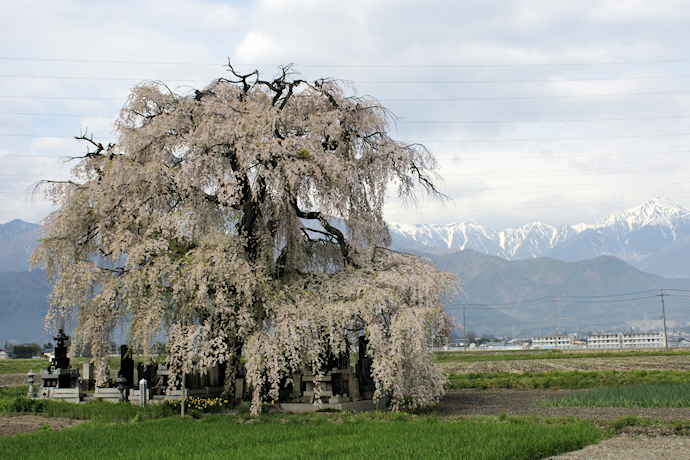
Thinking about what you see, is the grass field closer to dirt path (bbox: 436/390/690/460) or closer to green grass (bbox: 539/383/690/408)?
green grass (bbox: 539/383/690/408)

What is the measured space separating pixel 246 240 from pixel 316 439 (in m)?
9.67

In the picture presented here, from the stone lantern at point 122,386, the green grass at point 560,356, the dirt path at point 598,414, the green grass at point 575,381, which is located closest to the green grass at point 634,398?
the dirt path at point 598,414

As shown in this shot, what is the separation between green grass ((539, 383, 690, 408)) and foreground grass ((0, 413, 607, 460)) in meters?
4.55

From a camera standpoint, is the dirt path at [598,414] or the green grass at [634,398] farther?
the green grass at [634,398]

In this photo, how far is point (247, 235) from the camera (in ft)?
75.5

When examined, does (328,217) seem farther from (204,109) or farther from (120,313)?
(120,313)

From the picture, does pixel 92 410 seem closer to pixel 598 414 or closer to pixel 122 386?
pixel 122 386

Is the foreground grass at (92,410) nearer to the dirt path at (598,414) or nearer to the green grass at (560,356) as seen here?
the dirt path at (598,414)

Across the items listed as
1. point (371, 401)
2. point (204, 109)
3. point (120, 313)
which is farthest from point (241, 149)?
point (371, 401)

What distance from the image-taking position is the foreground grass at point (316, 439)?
12.5 m

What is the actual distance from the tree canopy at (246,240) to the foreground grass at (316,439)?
127 inches

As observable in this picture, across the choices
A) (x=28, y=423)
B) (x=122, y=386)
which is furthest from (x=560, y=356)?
(x=28, y=423)

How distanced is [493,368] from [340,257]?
2190cm

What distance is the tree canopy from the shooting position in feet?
66.2
